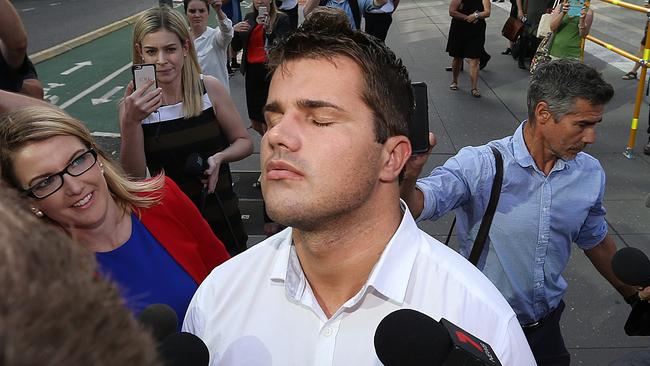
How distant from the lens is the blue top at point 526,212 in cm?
267

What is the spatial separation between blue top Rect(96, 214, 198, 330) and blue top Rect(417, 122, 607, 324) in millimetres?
1110

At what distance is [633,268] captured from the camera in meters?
2.25

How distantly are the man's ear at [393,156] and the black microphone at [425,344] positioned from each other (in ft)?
1.88

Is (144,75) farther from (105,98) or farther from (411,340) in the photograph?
(105,98)

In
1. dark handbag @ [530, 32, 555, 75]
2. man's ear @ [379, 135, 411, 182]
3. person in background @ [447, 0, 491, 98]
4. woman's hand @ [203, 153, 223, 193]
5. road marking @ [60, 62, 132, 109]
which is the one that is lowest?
road marking @ [60, 62, 132, 109]

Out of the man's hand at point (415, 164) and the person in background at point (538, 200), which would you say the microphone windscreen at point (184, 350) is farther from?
the person in background at point (538, 200)

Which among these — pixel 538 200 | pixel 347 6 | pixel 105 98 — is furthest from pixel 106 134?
pixel 538 200

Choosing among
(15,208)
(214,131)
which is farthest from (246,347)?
(214,131)

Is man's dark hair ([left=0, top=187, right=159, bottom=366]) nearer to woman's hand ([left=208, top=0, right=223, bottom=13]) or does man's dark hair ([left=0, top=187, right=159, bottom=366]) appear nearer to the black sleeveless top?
the black sleeveless top

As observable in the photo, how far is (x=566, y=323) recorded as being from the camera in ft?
13.7

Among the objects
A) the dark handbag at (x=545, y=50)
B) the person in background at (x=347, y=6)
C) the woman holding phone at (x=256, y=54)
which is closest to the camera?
the woman holding phone at (x=256, y=54)

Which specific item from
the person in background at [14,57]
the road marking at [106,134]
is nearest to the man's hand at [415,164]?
the person in background at [14,57]

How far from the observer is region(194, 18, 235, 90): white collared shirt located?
5.29 metres

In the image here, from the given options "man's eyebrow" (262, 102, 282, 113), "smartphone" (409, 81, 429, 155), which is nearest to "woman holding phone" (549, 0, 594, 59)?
"smartphone" (409, 81, 429, 155)
